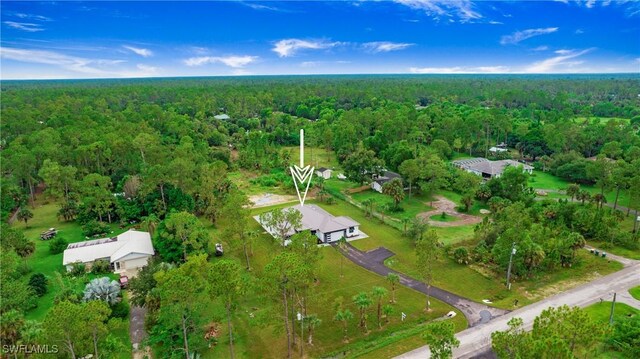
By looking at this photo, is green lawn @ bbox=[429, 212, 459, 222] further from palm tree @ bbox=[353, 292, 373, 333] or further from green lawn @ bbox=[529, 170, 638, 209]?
palm tree @ bbox=[353, 292, 373, 333]

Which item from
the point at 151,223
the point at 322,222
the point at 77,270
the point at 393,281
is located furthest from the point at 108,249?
the point at 393,281

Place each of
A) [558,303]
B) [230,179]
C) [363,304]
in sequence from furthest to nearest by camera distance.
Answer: [230,179]
[558,303]
[363,304]

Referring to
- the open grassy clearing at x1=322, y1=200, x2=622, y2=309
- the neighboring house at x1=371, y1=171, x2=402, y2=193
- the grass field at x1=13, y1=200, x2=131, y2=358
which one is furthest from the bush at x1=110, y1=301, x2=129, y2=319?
the neighboring house at x1=371, y1=171, x2=402, y2=193

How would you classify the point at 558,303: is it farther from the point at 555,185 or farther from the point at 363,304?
the point at 555,185

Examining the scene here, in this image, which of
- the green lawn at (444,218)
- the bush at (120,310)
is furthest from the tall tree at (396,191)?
the bush at (120,310)

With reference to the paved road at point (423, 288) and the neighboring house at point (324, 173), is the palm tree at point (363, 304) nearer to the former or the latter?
the paved road at point (423, 288)

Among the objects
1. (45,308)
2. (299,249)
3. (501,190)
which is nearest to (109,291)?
(45,308)
